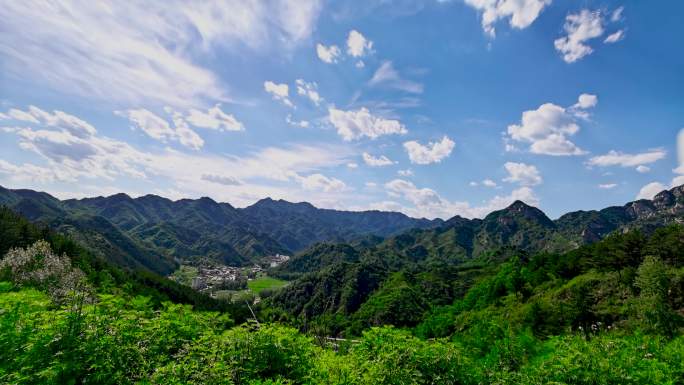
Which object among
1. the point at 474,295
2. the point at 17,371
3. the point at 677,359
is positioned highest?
the point at 17,371

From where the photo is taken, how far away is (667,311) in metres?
44.3

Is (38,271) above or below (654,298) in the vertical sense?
below

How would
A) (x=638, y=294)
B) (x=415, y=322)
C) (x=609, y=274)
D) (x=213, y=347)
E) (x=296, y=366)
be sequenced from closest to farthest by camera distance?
(x=213, y=347), (x=296, y=366), (x=638, y=294), (x=609, y=274), (x=415, y=322)

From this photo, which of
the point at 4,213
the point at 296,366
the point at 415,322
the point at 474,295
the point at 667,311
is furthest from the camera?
the point at 415,322

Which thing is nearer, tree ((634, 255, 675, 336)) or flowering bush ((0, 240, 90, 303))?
tree ((634, 255, 675, 336))

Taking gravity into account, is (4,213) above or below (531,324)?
above

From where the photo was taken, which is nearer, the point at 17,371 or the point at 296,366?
the point at 17,371

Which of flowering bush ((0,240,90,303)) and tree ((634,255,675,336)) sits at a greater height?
tree ((634,255,675,336))

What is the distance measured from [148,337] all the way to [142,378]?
2.53 m

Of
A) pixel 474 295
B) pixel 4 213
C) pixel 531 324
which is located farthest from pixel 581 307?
pixel 4 213

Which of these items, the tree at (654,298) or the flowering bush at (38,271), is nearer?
the tree at (654,298)

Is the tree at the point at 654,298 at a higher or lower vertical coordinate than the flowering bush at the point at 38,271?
higher

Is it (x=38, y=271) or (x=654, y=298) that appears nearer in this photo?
(x=654, y=298)

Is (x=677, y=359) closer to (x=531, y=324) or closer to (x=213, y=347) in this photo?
(x=213, y=347)
